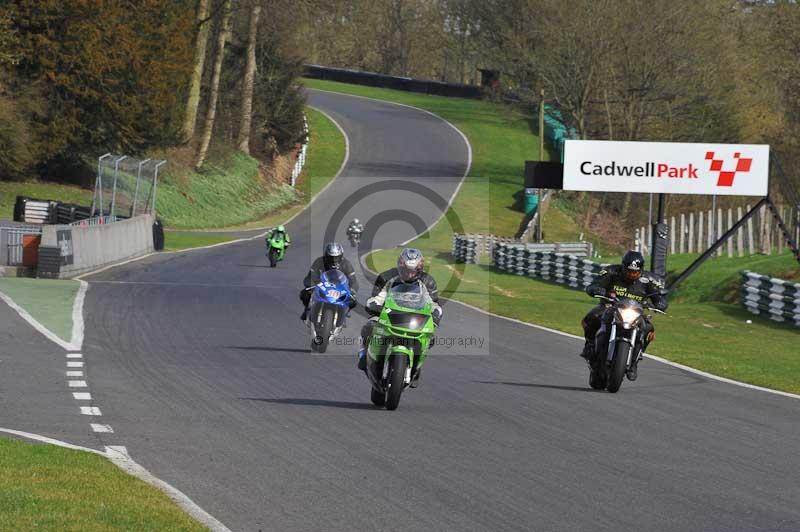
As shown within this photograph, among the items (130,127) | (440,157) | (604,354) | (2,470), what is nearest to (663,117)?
(440,157)

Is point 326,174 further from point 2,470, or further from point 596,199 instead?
point 2,470

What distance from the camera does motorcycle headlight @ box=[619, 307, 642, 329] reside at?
1416 cm

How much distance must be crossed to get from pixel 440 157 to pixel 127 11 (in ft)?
89.8

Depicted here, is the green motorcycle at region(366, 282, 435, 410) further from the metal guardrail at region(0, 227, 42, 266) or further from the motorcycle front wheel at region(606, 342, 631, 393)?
the metal guardrail at region(0, 227, 42, 266)

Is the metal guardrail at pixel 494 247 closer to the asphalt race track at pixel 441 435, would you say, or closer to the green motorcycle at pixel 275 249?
the green motorcycle at pixel 275 249

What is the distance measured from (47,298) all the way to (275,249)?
1443 cm

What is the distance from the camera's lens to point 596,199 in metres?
69.2

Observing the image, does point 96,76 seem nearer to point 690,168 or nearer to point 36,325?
point 690,168

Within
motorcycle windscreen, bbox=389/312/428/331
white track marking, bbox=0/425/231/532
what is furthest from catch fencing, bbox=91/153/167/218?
white track marking, bbox=0/425/231/532

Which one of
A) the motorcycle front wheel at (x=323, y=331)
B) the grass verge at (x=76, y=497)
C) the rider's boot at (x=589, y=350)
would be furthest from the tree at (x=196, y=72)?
the grass verge at (x=76, y=497)

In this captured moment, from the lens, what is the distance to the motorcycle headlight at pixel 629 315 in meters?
14.2

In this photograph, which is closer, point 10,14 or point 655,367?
point 655,367

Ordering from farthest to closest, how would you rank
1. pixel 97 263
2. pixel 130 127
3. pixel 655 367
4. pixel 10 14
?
pixel 130 127
pixel 10 14
pixel 97 263
pixel 655 367

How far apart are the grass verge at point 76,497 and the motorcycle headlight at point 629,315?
6638mm
